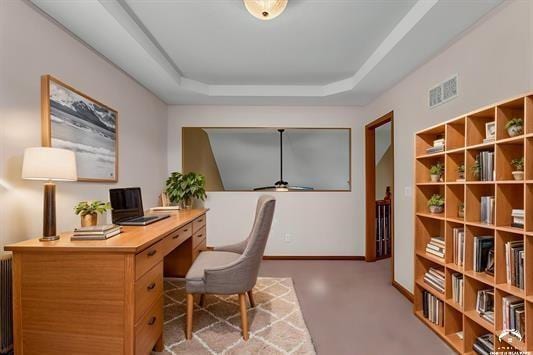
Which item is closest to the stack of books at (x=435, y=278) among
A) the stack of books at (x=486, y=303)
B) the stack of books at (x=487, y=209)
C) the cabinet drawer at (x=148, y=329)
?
the stack of books at (x=486, y=303)

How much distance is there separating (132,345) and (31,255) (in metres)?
0.73

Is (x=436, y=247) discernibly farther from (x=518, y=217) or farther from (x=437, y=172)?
(x=518, y=217)

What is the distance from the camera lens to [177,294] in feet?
9.36

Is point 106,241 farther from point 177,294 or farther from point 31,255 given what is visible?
point 177,294

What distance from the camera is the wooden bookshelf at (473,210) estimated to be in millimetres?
1434

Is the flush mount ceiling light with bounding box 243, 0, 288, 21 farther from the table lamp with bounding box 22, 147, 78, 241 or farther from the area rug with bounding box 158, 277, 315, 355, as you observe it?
the area rug with bounding box 158, 277, 315, 355

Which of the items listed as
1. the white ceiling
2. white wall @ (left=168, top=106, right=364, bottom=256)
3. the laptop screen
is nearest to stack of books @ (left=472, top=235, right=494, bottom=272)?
the white ceiling

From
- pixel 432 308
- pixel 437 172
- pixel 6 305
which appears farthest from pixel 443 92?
pixel 6 305

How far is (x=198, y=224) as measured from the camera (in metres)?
3.04

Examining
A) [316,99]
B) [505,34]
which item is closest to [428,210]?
[505,34]

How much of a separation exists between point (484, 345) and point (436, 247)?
0.72m

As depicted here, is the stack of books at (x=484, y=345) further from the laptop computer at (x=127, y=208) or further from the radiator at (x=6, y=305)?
the radiator at (x=6, y=305)

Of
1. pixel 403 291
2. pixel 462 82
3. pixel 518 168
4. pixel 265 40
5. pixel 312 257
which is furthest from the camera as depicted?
pixel 312 257

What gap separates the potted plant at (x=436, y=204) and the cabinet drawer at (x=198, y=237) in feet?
7.52
